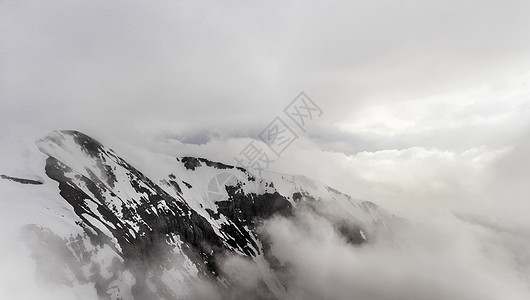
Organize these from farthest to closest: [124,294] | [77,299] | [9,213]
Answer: [124,294]
[9,213]
[77,299]

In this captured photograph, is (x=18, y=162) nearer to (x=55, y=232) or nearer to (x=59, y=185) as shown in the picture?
(x=59, y=185)

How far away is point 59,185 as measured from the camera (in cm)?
16000

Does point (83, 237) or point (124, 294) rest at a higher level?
point (83, 237)

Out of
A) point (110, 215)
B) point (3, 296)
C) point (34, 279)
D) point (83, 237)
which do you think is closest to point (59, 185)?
point (110, 215)

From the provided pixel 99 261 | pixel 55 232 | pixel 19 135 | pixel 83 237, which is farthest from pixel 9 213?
pixel 19 135

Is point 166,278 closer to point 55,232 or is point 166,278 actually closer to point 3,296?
point 55,232

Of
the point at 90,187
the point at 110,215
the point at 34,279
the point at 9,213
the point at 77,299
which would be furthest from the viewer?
the point at 90,187

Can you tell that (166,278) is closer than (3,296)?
No

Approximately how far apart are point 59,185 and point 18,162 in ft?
80.9

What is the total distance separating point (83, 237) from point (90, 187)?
76.0 metres

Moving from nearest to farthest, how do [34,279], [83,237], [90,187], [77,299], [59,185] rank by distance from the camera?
[34,279] < [77,299] < [83,237] < [59,185] < [90,187]

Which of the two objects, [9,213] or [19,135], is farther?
[19,135]

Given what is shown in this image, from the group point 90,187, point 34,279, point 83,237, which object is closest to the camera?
point 34,279

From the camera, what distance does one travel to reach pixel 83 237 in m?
130
